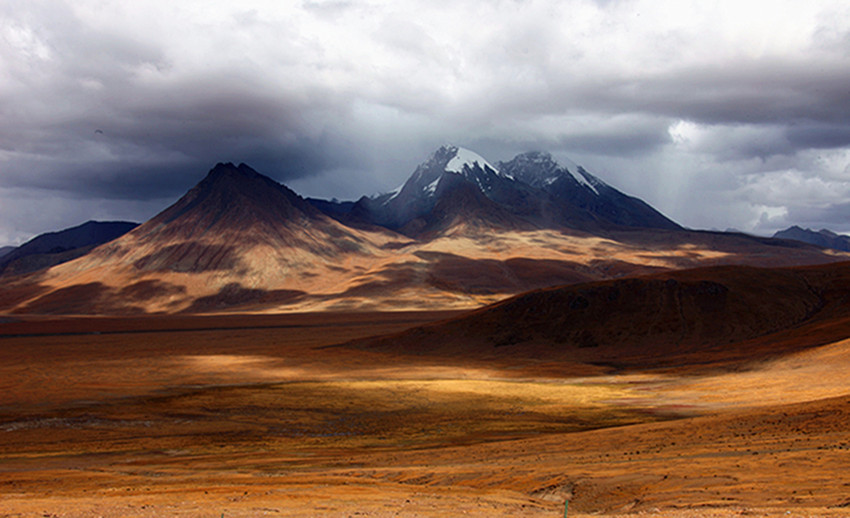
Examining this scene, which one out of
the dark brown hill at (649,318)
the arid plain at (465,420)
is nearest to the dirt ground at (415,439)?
the arid plain at (465,420)

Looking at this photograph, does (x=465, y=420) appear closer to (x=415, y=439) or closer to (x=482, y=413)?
(x=482, y=413)

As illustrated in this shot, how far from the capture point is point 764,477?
696 inches

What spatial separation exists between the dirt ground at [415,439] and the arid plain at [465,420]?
14 cm

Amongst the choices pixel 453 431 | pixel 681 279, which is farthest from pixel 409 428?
pixel 681 279

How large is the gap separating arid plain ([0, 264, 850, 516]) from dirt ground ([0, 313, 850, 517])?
0.14 m

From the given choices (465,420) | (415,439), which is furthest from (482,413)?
(415,439)

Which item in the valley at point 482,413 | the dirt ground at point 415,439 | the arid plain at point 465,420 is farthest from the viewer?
the valley at point 482,413

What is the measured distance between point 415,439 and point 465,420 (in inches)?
275

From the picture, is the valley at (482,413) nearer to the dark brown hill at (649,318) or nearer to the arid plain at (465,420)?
the arid plain at (465,420)

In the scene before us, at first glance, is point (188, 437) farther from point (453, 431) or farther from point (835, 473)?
point (835, 473)

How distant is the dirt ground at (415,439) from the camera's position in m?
17.5

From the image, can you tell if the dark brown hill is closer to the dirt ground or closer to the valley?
the valley

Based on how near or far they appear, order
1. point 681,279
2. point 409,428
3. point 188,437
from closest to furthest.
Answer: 1. point 188,437
2. point 409,428
3. point 681,279

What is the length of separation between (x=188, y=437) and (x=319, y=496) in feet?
66.6
